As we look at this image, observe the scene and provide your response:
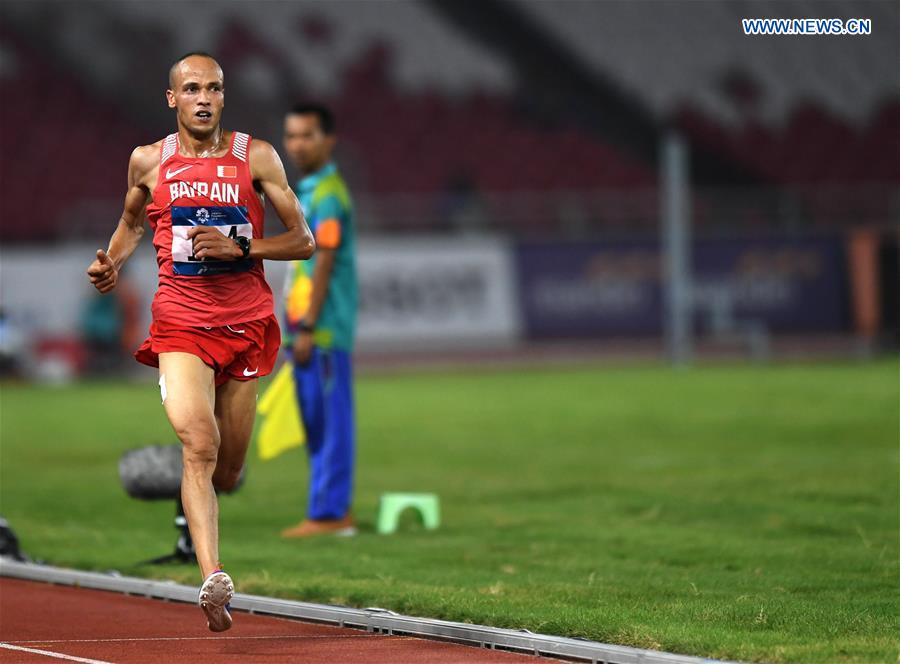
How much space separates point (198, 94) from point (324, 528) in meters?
4.10

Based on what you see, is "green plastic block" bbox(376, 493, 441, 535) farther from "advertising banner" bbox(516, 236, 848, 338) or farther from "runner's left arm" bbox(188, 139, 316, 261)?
"advertising banner" bbox(516, 236, 848, 338)

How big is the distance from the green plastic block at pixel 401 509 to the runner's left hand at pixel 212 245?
13.3ft

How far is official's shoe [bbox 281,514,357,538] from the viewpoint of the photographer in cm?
988

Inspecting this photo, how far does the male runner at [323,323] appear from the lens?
973 centimetres

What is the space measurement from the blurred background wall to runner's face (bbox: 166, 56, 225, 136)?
2198cm

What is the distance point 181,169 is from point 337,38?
3061cm

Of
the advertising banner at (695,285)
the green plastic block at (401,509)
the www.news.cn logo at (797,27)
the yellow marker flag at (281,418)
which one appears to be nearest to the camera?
the www.news.cn logo at (797,27)

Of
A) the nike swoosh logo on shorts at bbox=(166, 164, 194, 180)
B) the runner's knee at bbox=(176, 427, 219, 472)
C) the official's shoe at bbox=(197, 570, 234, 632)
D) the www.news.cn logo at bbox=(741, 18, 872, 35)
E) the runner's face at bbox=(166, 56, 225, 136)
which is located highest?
the www.news.cn logo at bbox=(741, 18, 872, 35)

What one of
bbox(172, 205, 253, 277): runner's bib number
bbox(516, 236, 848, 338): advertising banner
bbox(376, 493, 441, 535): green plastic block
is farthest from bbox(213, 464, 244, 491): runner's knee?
bbox(516, 236, 848, 338): advertising banner

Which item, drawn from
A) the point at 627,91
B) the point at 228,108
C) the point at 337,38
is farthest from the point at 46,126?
the point at 627,91

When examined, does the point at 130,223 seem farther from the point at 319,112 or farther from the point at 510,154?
the point at 510,154

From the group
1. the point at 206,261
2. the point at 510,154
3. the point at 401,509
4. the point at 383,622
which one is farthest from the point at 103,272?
the point at 510,154

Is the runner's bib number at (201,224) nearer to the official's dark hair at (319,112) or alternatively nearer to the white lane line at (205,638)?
the white lane line at (205,638)

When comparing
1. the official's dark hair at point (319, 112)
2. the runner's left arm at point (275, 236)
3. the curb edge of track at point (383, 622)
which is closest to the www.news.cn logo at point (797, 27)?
the official's dark hair at point (319, 112)
